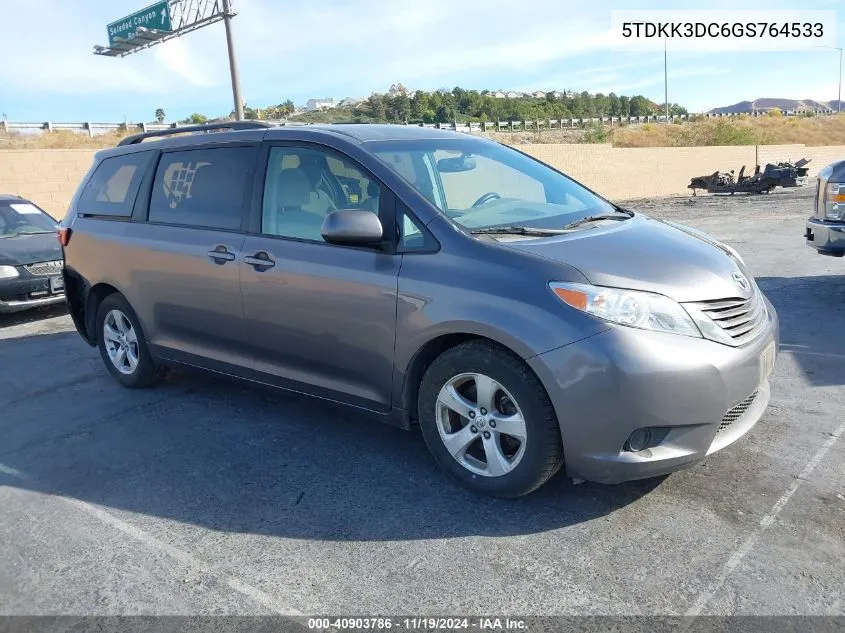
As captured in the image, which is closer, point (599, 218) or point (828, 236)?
point (599, 218)

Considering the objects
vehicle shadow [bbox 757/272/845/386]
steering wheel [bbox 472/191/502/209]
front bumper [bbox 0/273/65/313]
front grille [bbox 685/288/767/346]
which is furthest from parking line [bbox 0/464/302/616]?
front bumper [bbox 0/273/65/313]

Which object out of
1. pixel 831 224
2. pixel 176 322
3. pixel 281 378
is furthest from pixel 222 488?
pixel 831 224

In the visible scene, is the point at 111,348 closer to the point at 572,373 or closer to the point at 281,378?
the point at 281,378

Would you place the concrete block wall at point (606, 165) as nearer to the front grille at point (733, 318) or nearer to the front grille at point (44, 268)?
the front grille at point (44, 268)

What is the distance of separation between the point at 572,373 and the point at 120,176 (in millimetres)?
3996

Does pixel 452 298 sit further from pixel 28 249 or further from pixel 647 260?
pixel 28 249

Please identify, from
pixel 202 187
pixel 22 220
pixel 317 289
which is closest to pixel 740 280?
pixel 317 289

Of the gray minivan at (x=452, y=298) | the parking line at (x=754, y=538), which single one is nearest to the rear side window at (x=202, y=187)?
the gray minivan at (x=452, y=298)

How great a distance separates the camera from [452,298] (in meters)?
3.37

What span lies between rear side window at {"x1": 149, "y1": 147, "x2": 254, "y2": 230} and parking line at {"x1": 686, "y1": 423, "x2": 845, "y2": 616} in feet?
10.5

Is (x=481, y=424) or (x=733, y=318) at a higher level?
(x=733, y=318)

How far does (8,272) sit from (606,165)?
80.8 feet

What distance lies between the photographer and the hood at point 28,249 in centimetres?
820

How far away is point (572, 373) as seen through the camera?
3.04 m
